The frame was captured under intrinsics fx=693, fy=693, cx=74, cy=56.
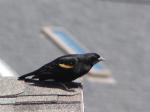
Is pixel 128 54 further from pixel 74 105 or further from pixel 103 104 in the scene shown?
pixel 74 105

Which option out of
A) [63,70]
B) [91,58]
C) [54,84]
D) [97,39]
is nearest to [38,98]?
[54,84]

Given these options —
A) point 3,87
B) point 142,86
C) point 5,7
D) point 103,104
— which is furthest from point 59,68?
point 5,7

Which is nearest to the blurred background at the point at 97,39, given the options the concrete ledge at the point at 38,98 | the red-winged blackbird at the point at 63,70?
the red-winged blackbird at the point at 63,70

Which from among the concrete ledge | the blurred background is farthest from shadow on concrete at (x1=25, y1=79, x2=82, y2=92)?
the blurred background

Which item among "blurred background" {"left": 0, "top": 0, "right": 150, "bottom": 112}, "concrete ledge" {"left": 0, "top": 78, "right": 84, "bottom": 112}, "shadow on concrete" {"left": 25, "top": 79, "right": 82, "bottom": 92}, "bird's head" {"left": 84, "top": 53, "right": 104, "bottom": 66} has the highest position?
"blurred background" {"left": 0, "top": 0, "right": 150, "bottom": 112}

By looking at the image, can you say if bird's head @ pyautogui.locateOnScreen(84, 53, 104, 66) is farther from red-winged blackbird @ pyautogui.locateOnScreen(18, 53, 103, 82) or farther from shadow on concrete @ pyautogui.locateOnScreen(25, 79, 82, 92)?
shadow on concrete @ pyautogui.locateOnScreen(25, 79, 82, 92)

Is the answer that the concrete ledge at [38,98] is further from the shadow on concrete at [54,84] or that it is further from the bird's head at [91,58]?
the bird's head at [91,58]
